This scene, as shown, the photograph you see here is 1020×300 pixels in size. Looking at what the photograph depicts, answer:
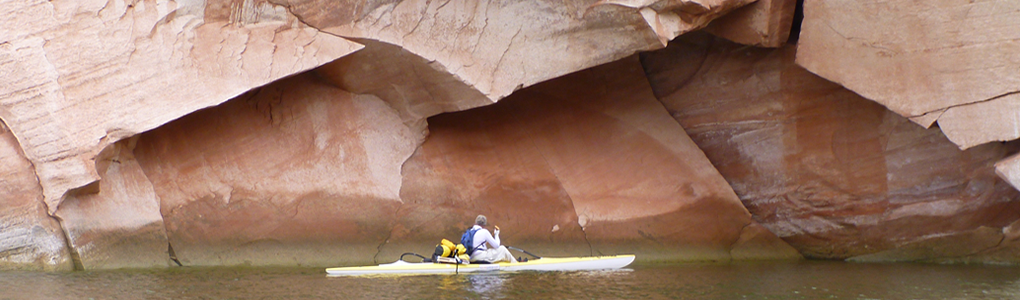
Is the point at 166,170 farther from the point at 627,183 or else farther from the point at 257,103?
the point at 627,183

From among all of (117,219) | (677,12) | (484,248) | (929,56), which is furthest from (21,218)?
(929,56)

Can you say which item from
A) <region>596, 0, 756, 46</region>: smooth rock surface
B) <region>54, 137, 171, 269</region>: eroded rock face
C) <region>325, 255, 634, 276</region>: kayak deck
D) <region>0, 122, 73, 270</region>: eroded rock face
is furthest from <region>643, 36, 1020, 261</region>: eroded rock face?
<region>0, 122, 73, 270</region>: eroded rock face

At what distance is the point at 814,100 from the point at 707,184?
1.88 metres

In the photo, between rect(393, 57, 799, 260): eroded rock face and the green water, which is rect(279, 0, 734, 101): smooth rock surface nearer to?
rect(393, 57, 799, 260): eroded rock face

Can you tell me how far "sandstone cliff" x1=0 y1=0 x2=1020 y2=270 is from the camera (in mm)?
8492

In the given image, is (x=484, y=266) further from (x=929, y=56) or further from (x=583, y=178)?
(x=929, y=56)

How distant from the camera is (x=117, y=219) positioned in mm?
9094

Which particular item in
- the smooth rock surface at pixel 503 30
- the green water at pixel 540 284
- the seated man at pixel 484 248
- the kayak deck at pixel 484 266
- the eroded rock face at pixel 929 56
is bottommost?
the green water at pixel 540 284

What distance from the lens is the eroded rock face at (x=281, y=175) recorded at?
9562 mm

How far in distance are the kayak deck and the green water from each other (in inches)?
8.7

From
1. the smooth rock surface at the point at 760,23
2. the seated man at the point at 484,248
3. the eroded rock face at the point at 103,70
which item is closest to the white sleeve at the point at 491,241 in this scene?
the seated man at the point at 484,248

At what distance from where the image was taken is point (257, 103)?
9945 mm

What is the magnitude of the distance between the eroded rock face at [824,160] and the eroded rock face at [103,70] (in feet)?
20.5

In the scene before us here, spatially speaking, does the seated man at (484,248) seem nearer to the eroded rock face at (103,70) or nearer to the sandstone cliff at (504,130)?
the sandstone cliff at (504,130)
